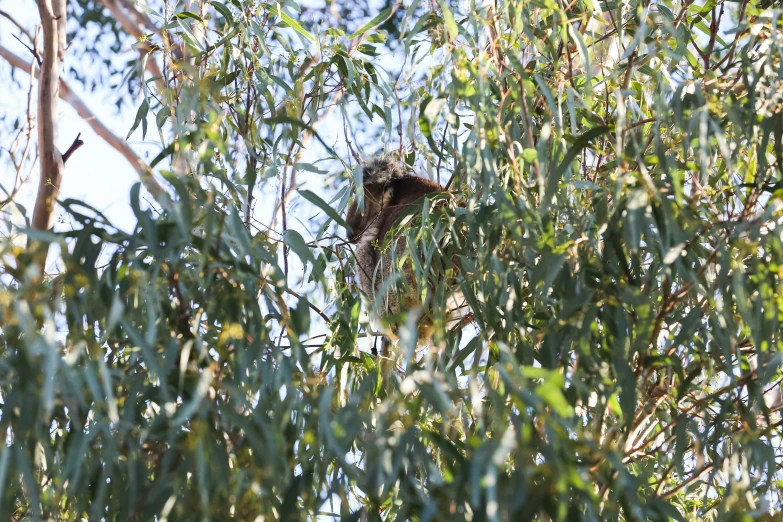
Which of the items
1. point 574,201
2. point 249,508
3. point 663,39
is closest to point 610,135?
point 574,201

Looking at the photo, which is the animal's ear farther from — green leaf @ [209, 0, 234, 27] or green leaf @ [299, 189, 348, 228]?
green leaf @ [299, 189, 348, 228]

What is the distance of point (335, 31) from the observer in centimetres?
242

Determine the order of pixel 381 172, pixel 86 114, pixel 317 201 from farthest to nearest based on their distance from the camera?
pixel 86 114 → pixel 381 172 → pixel 317 201

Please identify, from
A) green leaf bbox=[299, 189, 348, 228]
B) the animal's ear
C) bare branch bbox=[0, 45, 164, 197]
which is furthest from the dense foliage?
bare branch bbox=[0, 45, 164, 197]

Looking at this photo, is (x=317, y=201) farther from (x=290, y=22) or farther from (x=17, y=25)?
(x=17, y=25)

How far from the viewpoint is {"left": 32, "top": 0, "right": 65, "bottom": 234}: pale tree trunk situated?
235 centimetres

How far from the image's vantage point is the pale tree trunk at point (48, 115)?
92.5 inches

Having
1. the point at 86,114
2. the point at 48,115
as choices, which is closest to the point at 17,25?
the point at 48,115

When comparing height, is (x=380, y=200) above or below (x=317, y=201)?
above

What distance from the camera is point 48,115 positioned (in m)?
2.41

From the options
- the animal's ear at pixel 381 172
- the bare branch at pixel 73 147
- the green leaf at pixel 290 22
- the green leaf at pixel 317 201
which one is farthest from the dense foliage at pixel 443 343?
the animal's ear at pixel 381 172

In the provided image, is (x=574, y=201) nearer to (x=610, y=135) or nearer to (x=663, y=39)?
(x=610, y=135)

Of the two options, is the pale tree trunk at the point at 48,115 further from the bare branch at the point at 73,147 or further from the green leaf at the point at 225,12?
the green leaf at the point at 225,12

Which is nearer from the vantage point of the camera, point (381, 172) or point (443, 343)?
point (443, 343)
